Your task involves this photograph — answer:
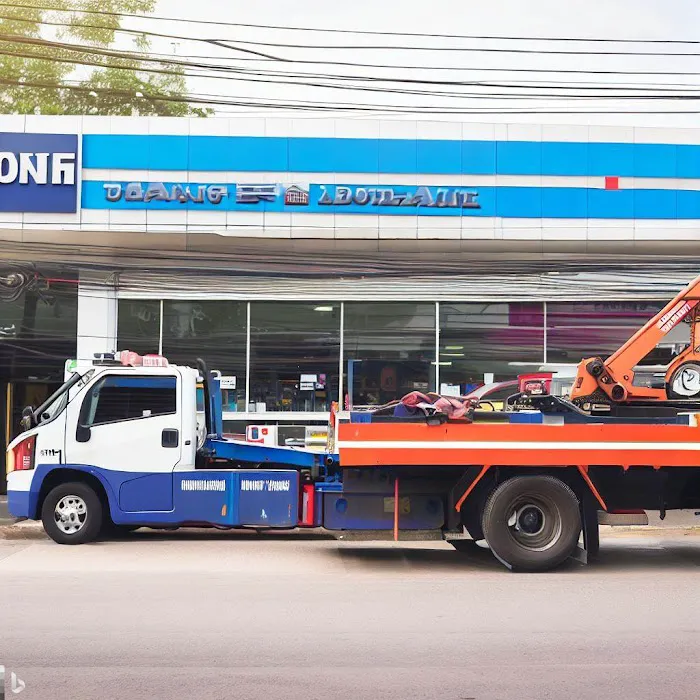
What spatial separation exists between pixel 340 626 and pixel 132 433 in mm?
5187

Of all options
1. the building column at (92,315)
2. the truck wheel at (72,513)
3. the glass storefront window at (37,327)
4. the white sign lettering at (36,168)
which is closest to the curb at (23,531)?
the truck wheel at (72,513)

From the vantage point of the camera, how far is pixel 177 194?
58.6 feet

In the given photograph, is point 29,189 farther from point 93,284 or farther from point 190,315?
point 190,315

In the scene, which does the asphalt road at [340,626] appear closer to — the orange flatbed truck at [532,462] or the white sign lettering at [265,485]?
the orange flatbed truck at [532,462]

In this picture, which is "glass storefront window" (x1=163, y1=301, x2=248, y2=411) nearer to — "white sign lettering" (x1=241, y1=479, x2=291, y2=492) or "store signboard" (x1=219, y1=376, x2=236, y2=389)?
"store signboard" (x1=219, y1=376, x2=236, y2=389)

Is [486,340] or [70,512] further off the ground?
[486,340]

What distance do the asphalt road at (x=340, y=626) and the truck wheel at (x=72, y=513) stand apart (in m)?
0.26

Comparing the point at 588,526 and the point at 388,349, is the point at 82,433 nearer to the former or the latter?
the point at 588,526

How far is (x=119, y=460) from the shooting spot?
39.3 feet

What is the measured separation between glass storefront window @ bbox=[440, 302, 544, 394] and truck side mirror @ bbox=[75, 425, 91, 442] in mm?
8208

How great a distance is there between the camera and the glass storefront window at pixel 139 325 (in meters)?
18.6

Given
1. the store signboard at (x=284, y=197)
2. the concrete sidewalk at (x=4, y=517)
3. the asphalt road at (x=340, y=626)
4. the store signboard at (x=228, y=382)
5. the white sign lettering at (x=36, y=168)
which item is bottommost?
the concrete sidewalk at (x=4, y=517)

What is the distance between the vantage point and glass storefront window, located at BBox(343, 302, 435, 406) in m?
18.6

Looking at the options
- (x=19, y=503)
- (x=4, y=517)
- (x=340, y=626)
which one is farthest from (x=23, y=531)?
(x=340, y=626)
